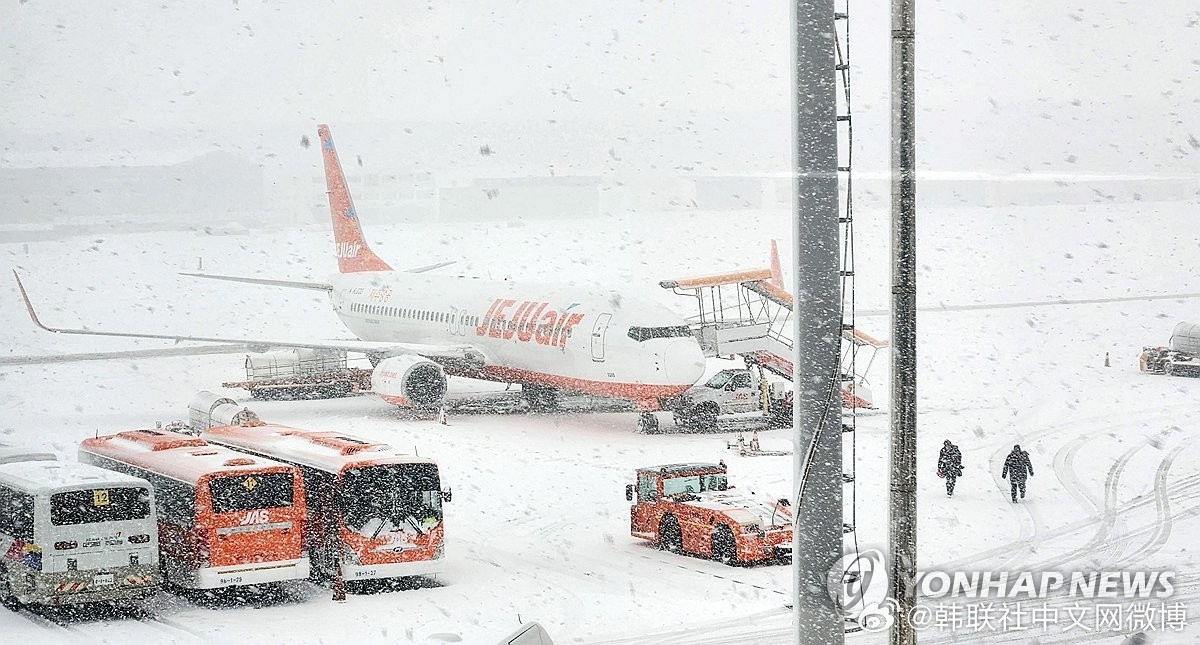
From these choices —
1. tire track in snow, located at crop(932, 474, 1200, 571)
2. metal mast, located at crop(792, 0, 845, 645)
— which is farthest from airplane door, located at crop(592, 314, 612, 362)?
metal mast, located at crop(792, 0, 845, 645)

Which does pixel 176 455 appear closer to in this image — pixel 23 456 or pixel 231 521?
pixel 231 521

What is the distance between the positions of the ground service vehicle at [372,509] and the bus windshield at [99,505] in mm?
503

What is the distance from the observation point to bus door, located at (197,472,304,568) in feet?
10.1

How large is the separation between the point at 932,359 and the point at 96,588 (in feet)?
34.1

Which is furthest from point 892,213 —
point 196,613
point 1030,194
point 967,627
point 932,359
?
point 1030,194

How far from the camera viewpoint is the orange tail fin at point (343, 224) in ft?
30.3

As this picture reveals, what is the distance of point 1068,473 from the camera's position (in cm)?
610

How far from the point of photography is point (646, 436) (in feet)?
21.6

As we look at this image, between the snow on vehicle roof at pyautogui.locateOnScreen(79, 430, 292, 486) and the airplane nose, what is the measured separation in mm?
2586

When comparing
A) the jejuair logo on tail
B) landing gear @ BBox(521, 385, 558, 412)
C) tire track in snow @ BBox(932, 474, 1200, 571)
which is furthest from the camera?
the jejuair logo on tail

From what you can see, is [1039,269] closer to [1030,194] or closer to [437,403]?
[1030,194]

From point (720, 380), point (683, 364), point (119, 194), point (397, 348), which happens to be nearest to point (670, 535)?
point (683, 364)

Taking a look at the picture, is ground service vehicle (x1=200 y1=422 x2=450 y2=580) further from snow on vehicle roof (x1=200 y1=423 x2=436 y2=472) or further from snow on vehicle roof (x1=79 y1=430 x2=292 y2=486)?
snow on vehicle roof (x1=79 y1=430 x2=292 y2=486)

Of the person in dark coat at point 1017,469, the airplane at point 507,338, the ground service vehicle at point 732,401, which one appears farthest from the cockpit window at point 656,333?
the person in dark coat at point 1017,469
